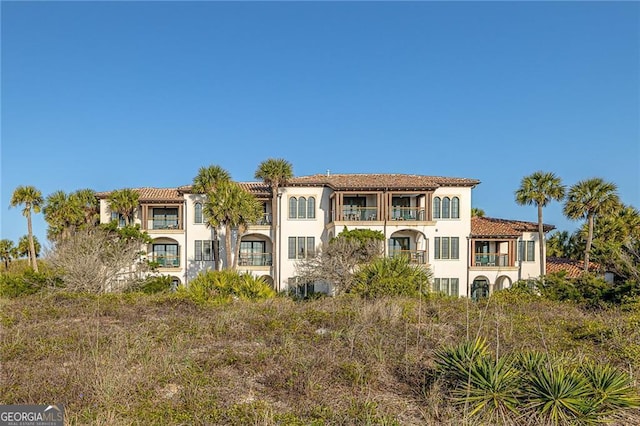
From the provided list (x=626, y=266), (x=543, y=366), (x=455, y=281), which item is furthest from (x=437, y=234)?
(x=543, y=366)

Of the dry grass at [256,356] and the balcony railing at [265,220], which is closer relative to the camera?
the dry grass at [256,356]

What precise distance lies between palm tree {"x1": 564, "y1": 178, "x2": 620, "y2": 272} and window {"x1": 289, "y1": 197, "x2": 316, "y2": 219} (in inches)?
769

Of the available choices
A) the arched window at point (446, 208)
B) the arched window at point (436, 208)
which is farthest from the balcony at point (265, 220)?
the arched window at point (446, 208)

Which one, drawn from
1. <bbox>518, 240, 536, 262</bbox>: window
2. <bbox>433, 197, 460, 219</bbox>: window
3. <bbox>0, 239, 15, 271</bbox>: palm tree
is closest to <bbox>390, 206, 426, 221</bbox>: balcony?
<bbox>433, 197, 460, 219</bbox>: window

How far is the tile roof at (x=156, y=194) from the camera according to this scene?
102 ft

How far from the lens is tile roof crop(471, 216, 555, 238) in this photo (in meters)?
30.4

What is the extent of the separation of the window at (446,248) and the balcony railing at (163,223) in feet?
64.1

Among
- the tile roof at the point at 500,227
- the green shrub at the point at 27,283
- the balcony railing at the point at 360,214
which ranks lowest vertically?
the green shrub at the point at 27,283

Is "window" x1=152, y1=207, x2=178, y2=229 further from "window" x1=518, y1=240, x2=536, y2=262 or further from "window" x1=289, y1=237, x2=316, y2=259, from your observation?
"window" x1=518, y1=240, x2=536, y2=262

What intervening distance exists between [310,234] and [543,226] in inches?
709

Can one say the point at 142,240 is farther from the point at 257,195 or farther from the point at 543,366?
the point at 543,366

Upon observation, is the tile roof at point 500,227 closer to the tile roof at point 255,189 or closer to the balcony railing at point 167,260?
the tile roof at point 255,189

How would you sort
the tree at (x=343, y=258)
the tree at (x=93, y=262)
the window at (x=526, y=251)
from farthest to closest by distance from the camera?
the window at (x=526, y=251) < the tree at (x=343, y=258) < the tree at (x=93, y=262)

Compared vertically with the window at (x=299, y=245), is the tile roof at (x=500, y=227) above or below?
above
